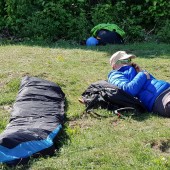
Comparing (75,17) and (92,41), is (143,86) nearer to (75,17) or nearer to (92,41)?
(92,41)

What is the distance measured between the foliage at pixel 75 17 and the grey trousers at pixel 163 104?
6138 mm

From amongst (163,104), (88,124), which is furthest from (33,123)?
(163,104)

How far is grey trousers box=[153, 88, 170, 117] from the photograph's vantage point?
5.59 m

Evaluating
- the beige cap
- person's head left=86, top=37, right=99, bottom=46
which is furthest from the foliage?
the beige cap

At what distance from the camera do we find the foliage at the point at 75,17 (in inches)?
466

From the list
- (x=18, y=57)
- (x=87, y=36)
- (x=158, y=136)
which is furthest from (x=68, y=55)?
(x=158, y=136)

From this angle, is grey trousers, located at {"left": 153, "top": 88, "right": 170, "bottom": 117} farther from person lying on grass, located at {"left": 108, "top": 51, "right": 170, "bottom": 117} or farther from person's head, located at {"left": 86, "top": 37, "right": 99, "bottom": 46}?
person's head, located at {"left": 86, "top": 37, "right": 99, "bottom": 46}

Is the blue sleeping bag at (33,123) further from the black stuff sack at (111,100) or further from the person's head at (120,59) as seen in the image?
the person's head at (120,59)

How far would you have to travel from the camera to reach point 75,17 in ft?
40.1

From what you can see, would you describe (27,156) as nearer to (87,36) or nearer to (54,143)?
(54,143)

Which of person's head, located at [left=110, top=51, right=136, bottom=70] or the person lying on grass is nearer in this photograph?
the person lying on grass

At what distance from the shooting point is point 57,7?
1206 cm

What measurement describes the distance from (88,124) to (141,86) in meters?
0.86

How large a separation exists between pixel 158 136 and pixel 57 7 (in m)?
7.71
